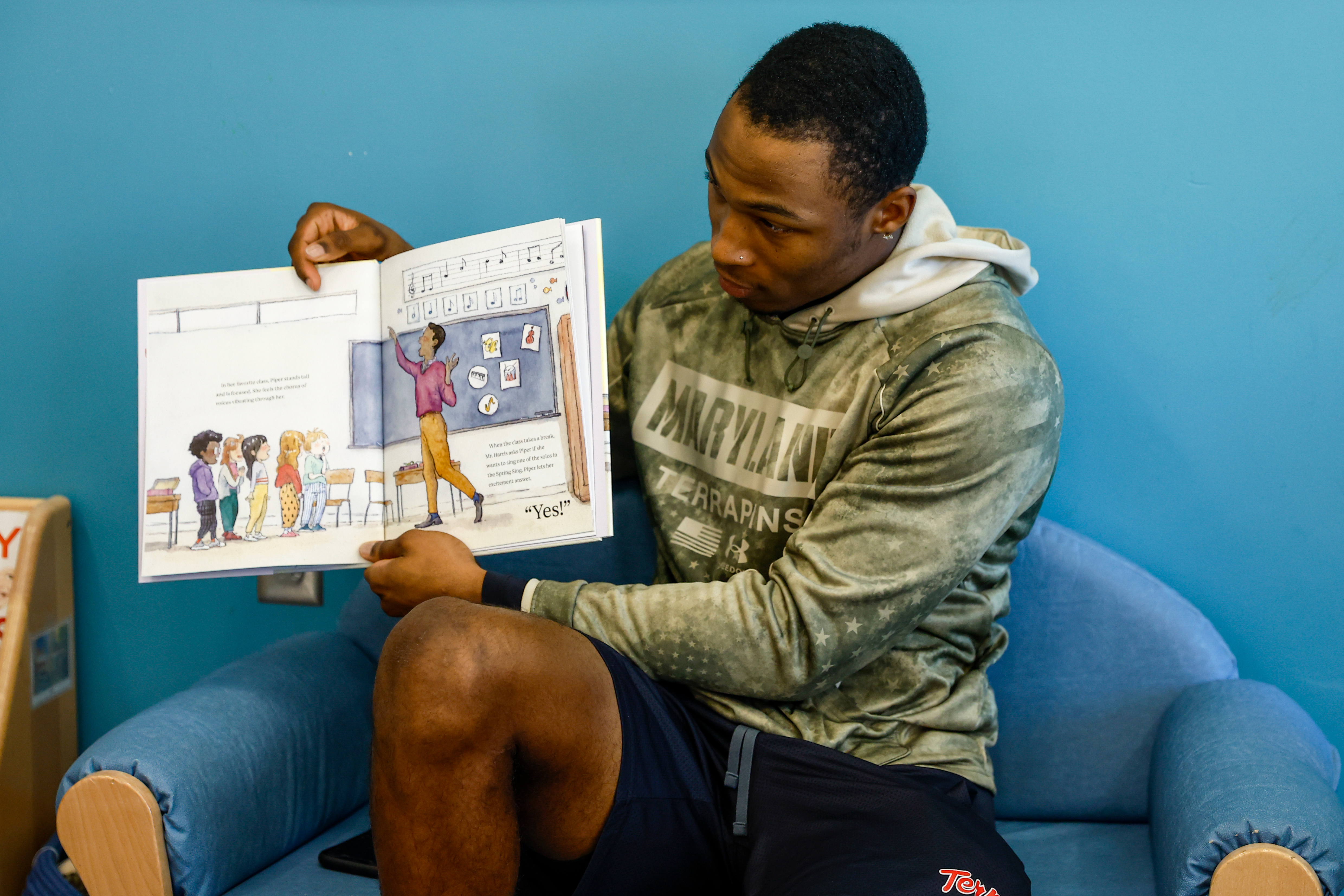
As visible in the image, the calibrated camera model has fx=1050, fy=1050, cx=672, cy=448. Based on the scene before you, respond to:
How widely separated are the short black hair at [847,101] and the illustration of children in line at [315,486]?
59 cm

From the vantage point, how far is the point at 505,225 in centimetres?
153

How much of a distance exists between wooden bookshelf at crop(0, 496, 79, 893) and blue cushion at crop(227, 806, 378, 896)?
1.84 feet

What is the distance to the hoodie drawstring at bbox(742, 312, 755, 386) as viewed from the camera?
1.22 meters

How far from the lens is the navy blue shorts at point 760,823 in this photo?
3.09 ft

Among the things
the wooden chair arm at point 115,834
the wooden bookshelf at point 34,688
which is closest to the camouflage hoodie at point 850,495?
the wooden chair arm at point 115,834

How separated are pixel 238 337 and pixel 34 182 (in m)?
0.69

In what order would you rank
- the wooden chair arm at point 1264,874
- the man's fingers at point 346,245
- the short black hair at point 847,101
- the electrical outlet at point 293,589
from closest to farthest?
the wooden chair arm at point 1264,874 < the short black hair at point 847,101 < the man's fingers at point 346,245 < the electrical outlet at point 293,589

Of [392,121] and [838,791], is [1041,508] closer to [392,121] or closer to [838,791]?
[838,791]

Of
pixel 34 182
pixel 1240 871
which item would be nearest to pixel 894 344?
pixel 1240 871

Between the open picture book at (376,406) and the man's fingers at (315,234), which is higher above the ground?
the man's fingers at (315,234)

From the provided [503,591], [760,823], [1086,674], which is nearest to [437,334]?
[503,591]

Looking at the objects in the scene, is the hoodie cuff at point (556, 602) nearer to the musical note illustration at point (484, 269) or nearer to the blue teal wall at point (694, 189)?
the musical note illustration at point (484, 269)

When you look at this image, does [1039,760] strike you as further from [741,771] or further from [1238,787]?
[741,771]

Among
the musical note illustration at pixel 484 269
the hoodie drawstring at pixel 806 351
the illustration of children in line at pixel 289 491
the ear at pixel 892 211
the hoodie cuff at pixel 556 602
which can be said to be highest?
the ear at pixel 892 211
